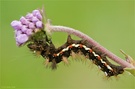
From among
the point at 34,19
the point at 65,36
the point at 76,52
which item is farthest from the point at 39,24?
the point at 65,36

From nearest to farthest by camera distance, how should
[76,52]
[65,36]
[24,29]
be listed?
[24,29], [76,52], [65,36]

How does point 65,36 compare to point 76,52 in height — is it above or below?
above

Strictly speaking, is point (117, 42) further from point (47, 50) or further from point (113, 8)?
point (47, 50)

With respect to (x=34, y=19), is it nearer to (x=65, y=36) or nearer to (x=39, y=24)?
(x=39, y=24)

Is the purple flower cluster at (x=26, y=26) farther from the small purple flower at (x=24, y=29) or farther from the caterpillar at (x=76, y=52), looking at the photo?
the caterpillar at (x=76, y=52)

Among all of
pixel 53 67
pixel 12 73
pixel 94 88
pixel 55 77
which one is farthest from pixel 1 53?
pixel 53 67
